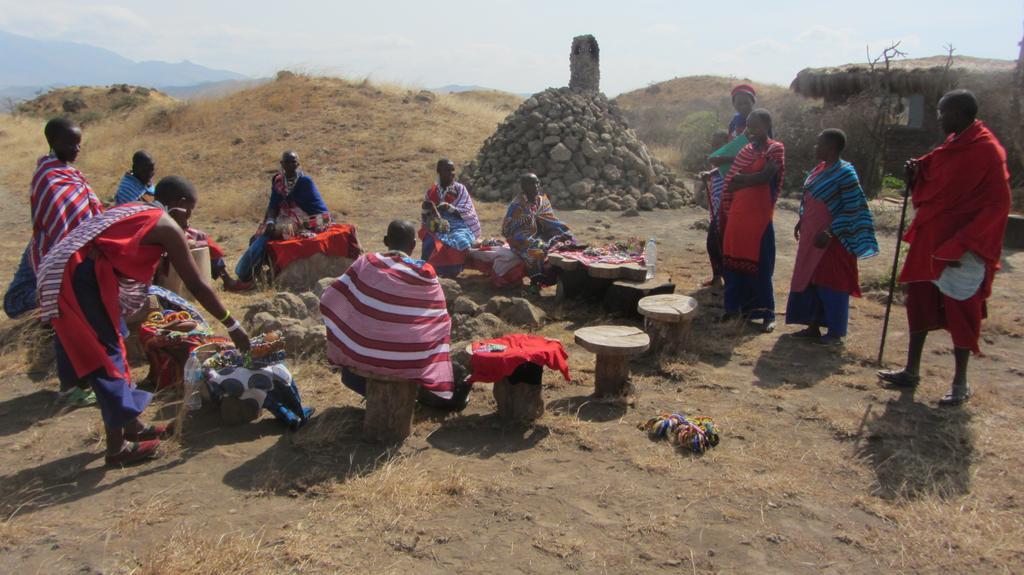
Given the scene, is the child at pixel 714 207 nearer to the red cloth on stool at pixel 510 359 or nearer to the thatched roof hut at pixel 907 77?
the red cloth on stool at pixel 510 359

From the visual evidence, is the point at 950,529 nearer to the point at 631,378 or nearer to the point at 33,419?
the point at 631,378

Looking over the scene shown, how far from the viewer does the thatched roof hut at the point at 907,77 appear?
15375 mm

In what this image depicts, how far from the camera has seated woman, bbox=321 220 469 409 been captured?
3572 millimetres

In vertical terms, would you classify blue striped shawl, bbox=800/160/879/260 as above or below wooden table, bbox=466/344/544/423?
above

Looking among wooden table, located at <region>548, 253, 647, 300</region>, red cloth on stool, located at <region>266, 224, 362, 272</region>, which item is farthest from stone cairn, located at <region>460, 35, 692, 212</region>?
wooden table, located at <region>548, 253, 647, 300</region>

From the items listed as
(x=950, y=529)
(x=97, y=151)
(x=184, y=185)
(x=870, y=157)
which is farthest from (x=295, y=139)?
(x=950, y=529)

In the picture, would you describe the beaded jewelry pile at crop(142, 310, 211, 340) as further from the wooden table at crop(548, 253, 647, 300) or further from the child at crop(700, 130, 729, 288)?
the child at crop(700, 130, 729, 288)

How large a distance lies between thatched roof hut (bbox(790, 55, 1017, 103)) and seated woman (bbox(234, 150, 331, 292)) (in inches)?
520

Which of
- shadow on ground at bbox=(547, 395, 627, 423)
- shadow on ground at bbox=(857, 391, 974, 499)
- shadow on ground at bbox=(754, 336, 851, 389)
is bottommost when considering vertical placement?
shadow on ground at bbox=(754, 336, 851, 389)

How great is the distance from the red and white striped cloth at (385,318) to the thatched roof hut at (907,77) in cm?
1496

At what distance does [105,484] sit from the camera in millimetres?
3285

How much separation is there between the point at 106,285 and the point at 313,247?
3846 mm

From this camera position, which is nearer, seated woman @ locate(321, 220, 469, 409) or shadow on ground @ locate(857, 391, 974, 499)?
shadow on ground @ locate(857, 391, 974, 499)

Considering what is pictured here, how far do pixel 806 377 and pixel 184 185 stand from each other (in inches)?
160
